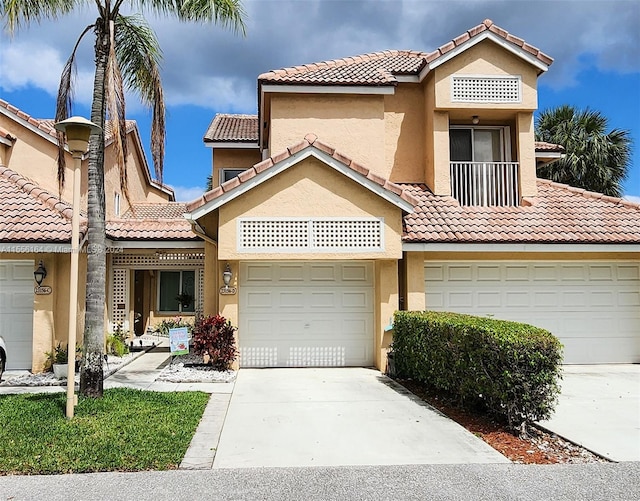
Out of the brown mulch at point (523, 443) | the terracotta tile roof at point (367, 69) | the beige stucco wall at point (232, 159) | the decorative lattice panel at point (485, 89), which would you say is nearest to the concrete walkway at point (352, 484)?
the brown mulch at point (523, 443)

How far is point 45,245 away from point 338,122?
808cm

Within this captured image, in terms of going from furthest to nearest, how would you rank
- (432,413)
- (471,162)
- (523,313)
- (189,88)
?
(471,162)
(523,313)
(189,88)
(432,413)

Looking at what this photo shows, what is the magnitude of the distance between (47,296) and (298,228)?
6.00 meters

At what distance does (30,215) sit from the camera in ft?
40.0

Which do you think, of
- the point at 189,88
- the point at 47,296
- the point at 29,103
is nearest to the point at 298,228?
the point at 189,88

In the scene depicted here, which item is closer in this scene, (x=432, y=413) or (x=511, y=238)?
(x=432, y=413)

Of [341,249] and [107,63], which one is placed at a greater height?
[107,63]

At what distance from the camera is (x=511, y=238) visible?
1252 cm

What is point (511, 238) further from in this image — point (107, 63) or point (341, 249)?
point (107, 63)

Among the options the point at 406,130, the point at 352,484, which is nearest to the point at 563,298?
the point at 406,130

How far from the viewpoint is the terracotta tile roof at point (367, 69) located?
14.2 m

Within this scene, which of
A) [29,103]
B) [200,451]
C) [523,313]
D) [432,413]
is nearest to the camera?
[200,451]

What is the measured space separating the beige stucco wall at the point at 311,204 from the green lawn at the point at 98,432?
4.12m

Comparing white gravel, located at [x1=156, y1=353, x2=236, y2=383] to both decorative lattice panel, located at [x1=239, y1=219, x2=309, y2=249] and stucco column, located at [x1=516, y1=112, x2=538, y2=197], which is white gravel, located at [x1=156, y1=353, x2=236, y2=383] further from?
stucco column, located at [x1=516, y1=112, x2=538, y2=197]
